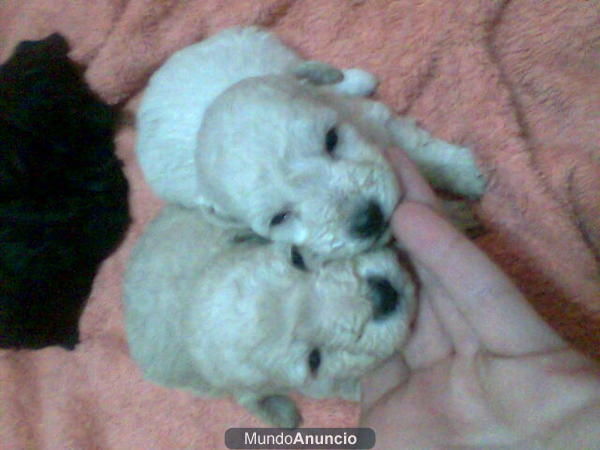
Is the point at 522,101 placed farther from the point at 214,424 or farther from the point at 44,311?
the point at 44,311

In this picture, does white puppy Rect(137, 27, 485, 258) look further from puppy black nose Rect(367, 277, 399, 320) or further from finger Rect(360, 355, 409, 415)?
finger Rect(360, 355, 409, 415)

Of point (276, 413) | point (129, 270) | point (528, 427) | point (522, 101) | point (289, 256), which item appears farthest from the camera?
point (129, 270)

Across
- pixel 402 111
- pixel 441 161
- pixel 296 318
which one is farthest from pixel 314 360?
pixel 402 111

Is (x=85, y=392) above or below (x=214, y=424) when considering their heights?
below

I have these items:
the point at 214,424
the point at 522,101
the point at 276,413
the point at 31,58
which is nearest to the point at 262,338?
the point at 276,413

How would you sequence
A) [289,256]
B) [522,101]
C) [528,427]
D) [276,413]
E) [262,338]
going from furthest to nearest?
1. [522,101]
2. [276,413]
3. [289,256]
4. [262,338]
5. [528,427]

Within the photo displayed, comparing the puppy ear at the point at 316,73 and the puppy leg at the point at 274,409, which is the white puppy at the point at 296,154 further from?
the puppy leg at the point at 274,409

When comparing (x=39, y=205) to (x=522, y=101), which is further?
(x=39, y=205)

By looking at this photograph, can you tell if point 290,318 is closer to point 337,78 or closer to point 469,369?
point 469,369
